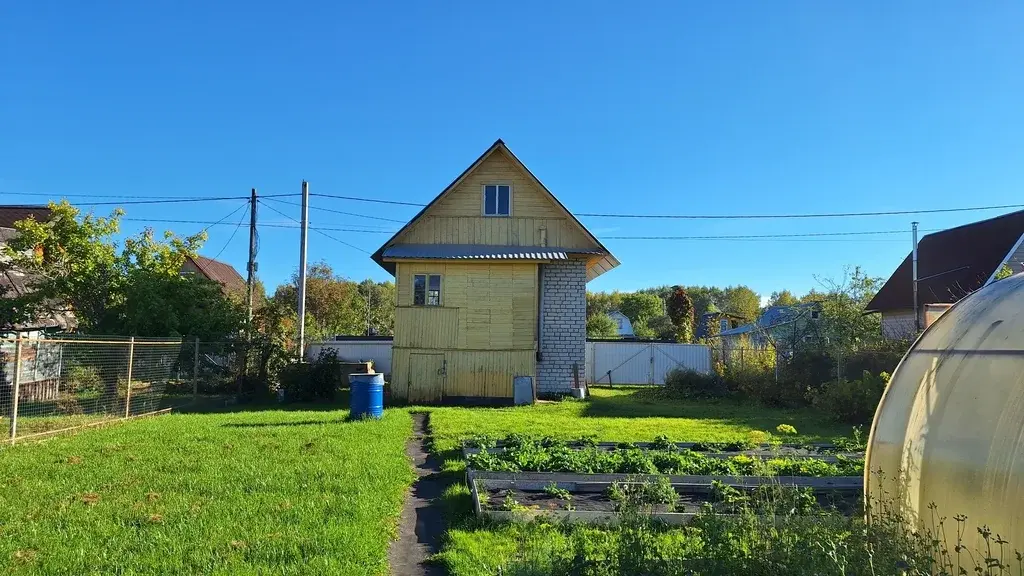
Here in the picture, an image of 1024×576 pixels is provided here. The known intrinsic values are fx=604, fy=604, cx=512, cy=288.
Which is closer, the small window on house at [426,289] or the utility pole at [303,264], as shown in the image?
the small window on house at [426,289]

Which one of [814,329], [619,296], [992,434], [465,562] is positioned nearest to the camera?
[992,434]

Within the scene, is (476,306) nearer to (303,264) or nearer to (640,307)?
(303,264)

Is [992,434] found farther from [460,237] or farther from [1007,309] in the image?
[460,237]

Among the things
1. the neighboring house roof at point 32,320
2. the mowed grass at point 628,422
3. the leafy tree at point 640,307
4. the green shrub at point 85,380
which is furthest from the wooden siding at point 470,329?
the leafy tree at point 640,307

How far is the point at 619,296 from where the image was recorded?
265 feet

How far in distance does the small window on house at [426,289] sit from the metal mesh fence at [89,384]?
685cm

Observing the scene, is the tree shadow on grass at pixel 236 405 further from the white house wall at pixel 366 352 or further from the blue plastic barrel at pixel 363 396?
the white house wall at pixel 366 352

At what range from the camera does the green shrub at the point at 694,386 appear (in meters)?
20.6

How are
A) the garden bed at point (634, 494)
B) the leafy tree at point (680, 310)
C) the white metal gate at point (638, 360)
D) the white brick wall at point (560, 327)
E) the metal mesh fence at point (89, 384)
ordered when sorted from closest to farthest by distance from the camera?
1. the garden bed at point (634, 494)
2. the metal mesh fence at point (89, 384)
3. the white brick wall at point (560, 327)
4. the white metal gate at point (638, 360)
5. the leafy tree at point (680, 310)

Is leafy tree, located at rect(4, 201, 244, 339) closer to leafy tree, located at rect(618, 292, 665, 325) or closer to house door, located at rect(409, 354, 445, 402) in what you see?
house door, located at rect(409, 354, 445, 402)

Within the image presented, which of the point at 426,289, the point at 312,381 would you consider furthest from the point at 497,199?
the point at 312,381

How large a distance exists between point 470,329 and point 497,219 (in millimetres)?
3639

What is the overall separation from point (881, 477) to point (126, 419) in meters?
14.6

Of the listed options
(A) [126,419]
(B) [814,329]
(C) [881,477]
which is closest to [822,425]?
(B) [814,329]
